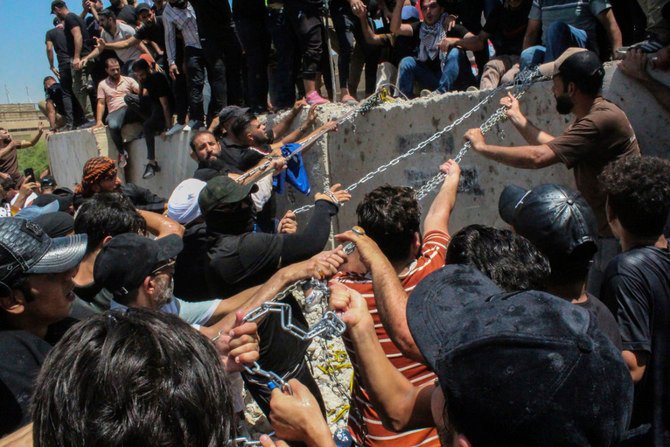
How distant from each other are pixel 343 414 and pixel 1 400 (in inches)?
97.5

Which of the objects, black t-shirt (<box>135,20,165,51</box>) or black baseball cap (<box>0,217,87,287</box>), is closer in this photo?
black baseball cap (<box>0,217,87,287</box>)

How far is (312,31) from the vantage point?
6.94 m

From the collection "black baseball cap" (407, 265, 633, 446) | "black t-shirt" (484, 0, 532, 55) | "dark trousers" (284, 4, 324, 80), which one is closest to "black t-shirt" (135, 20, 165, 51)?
"dark trousers" (284, 4, 324, 80)

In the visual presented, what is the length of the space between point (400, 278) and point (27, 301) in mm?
1355

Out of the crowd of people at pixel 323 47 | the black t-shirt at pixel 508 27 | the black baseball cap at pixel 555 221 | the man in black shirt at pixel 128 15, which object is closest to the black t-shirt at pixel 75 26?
the man in black shirt at pixel 128 15

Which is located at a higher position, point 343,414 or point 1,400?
point 1,400

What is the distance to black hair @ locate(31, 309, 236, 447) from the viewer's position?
120 centimetres

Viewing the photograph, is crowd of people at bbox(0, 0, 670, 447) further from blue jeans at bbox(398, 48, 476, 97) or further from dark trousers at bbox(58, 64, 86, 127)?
dark trousers at bbox(58, 64, 86, 127)

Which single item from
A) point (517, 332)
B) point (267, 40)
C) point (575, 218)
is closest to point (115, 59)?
point (267, 40)

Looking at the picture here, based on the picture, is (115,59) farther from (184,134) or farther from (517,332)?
(517,332)

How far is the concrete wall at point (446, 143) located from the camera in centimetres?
405

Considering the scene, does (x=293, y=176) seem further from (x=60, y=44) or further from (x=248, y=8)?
(x=60, y=44)

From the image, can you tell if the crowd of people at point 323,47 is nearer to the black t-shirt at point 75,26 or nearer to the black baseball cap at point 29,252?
the black t-shirt at point 75,26

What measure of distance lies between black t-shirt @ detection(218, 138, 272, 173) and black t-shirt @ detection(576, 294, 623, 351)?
150 inches
